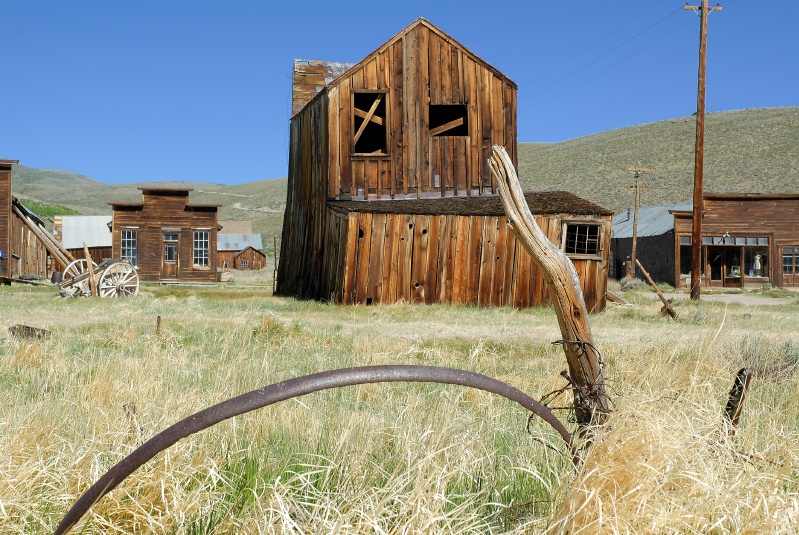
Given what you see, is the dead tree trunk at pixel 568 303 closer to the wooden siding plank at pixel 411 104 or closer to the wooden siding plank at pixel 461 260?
the wooden siding plank at pixel 461 260

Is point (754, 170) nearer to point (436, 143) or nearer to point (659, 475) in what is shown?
point (436, 143)

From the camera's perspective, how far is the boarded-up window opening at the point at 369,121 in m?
21.0

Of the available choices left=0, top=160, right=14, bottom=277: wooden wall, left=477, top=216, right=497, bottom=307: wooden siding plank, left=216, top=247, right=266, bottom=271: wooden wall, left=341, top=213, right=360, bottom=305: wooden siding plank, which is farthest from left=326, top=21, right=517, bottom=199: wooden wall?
left=216, top=247, right=266, bottom=271: wooden wall

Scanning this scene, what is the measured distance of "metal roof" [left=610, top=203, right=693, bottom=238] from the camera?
40406mm

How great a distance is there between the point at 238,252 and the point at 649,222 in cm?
3032

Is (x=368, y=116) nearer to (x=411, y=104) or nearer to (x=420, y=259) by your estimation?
(x=411, y=104)

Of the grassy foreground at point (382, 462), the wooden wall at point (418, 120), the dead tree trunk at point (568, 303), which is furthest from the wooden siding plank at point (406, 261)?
the dead tree trunk at point (568, 303)

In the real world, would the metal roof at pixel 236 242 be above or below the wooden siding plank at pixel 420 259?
above

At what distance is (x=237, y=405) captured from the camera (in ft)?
8.31

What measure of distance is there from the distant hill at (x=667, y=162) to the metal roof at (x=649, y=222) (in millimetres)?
18757

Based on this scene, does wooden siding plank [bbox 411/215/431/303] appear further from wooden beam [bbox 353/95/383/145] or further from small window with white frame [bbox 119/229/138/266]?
small window with white frame [bbox 119/229/138/266]

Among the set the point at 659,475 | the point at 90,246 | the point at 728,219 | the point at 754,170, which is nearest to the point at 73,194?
the point at 90,246

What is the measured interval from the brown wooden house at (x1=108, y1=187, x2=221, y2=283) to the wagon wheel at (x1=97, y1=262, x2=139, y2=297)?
14.9m

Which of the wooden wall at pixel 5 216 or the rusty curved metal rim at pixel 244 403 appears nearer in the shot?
the rusty curved metal rim at pixel 244 403
